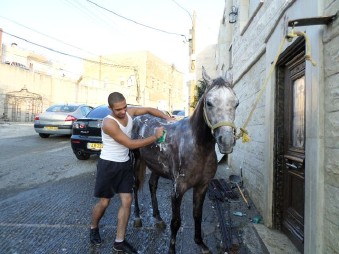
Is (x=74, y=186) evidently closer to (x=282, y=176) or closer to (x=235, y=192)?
(x=235, y=192)

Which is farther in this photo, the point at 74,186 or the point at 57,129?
the point at 57,129

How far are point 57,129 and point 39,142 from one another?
922 mm

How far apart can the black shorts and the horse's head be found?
51.0 inches

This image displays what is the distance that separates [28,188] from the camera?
6375mm

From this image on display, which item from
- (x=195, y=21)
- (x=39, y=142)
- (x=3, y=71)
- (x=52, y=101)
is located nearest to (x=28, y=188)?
(x=39, y=142)

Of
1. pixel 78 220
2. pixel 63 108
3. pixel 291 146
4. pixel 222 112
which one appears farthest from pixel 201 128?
pixel 63 108

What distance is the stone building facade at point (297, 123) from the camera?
2.60 meters

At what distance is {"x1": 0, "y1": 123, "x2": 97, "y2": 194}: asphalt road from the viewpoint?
23.0 ft

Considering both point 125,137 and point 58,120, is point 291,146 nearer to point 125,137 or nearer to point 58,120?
point 125,137

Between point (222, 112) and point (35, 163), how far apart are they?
24.5 ft

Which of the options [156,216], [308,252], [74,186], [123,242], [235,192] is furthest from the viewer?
Result: [74,186]

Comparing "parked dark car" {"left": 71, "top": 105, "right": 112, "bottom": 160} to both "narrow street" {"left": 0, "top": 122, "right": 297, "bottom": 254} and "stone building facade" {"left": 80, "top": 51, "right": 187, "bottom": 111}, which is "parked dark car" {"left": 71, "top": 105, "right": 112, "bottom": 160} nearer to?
"narrow street" {"left": 0, "top": 122, "right": 297, "bottom": 254}

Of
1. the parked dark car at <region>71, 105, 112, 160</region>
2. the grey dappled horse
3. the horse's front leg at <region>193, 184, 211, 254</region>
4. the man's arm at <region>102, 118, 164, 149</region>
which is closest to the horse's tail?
the grey dappled horse

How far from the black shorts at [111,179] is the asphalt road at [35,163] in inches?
138
